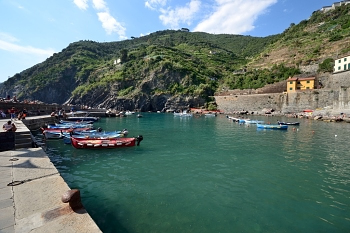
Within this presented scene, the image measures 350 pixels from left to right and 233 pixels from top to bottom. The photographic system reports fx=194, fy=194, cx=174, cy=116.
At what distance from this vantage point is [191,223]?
23.5ft

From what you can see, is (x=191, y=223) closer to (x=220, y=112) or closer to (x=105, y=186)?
(x=105, y=186)

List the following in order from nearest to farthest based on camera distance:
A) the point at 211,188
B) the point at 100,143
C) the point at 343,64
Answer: the point at 211,188
the point at 100,143
the point at 343,64

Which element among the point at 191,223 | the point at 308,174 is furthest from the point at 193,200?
the point at 308,174

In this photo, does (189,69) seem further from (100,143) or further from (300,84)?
(100,143)

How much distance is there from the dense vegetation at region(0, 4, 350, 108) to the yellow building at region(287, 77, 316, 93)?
875 cm

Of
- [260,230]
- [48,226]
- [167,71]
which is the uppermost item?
[167,71]

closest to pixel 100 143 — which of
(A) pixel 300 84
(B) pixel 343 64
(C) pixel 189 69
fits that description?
(B) pixel 343 64

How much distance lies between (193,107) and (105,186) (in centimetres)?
7718

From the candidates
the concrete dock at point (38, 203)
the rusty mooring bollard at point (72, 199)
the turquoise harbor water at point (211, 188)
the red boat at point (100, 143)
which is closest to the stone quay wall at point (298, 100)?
the turquoise harbor water at point (211, 188)

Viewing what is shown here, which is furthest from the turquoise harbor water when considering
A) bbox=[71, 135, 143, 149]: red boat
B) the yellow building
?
the yellow building

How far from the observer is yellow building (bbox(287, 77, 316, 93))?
195 feet

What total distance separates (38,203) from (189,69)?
99254 millimetres

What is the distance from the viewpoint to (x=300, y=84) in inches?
2414

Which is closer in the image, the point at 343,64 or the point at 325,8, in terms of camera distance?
the point at 343,64
